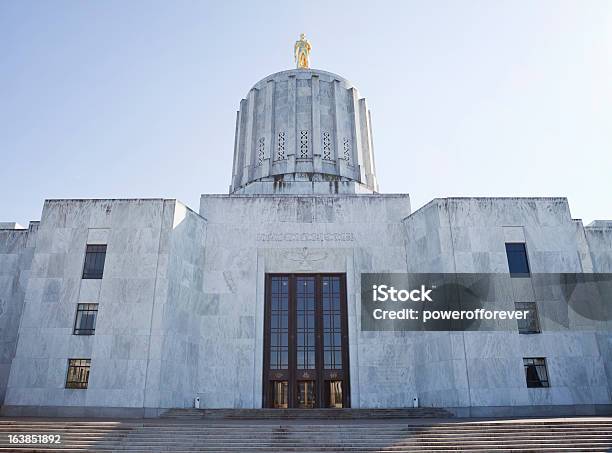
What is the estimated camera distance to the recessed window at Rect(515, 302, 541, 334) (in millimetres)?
24422

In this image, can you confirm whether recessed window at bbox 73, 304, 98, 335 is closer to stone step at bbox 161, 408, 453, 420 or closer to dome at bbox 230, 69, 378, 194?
stone step at bbox 161, 408, 453, 420

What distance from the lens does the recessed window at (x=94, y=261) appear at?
25.7m

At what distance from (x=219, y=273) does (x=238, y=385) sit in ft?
21.1

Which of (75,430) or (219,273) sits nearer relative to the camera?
(75,430)

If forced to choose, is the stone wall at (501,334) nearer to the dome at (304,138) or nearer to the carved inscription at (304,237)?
the carved inscription at (304,237)

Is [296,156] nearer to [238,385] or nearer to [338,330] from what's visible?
[338,330]

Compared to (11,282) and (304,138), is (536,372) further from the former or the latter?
(11,282)

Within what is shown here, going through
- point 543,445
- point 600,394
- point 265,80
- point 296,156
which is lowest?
point 543,445

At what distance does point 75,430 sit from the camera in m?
17.9

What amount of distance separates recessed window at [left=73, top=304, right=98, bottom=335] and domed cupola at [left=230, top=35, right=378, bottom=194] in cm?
1338

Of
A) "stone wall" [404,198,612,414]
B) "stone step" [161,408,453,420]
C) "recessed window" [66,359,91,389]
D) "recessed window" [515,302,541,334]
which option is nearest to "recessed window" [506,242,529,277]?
"stone wall" [404,198,612,414]

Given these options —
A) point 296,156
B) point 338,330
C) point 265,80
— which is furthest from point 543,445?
point 265,80

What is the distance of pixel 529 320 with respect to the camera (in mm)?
24656

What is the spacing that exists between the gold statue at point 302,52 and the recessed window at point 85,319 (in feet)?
81.8
